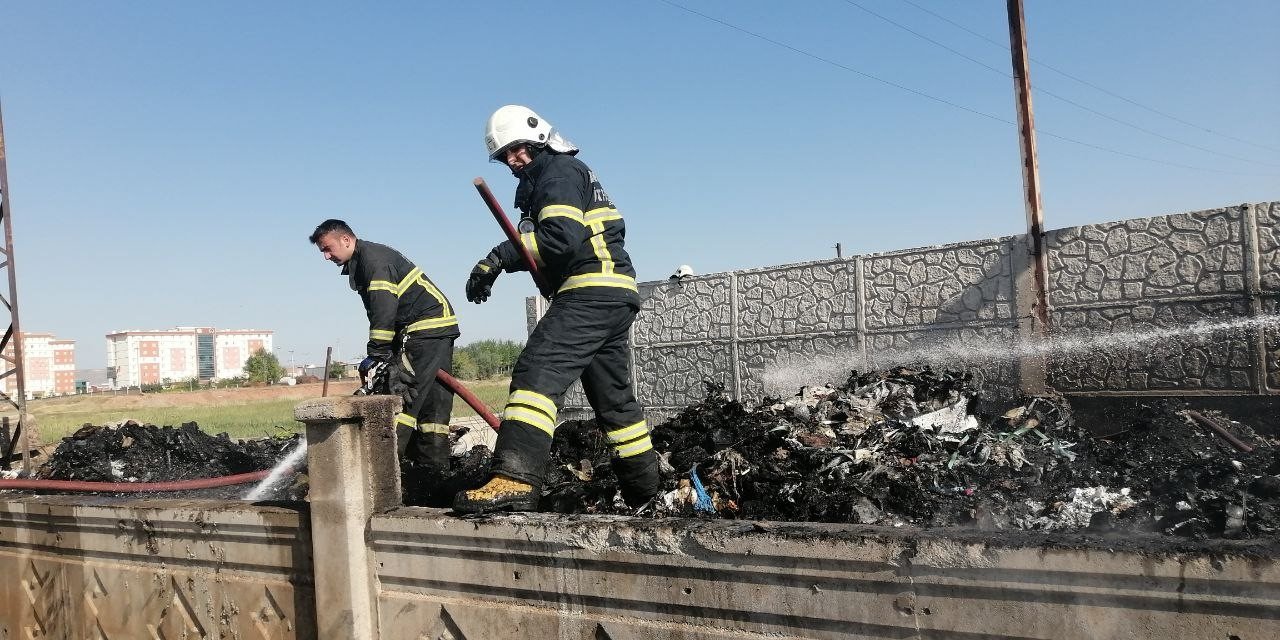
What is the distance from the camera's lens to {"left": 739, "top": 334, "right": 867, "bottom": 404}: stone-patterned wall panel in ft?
29.9

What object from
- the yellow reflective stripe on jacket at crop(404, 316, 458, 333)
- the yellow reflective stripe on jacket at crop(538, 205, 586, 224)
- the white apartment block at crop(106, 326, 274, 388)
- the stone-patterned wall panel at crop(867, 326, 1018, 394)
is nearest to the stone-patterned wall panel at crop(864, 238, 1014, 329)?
the stone-patterned wall panel at crop(867, 326, 1018, 394)

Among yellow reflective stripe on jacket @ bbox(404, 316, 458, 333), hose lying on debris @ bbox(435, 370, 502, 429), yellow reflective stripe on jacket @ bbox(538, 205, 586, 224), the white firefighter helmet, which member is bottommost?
hose lying on debris @ bbox(435, 370, 502, 429)

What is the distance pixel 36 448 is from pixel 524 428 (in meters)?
9.84

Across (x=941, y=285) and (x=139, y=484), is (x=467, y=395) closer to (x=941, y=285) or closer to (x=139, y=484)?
(x=139, y=484)

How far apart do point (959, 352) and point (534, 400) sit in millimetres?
6295

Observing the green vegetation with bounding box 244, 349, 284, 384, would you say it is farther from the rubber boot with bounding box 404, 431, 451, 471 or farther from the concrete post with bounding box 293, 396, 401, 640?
the concrete post with bounding box 293, 396, 401, 640

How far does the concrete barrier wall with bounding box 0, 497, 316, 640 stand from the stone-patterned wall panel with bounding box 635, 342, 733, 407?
710 cm

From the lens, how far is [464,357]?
50031 millimetres

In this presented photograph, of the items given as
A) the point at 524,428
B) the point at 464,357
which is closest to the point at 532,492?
the point at 524,428

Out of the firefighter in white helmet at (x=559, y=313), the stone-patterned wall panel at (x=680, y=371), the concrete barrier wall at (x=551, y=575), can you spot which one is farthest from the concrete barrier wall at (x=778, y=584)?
the stone-patterned wall panel at (x=680, y=371)

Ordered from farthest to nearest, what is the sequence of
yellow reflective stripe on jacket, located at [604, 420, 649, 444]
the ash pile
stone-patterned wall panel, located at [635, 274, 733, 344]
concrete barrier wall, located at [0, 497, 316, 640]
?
1. stone-patterned wall panel, located at [635, 274, 733, 344]
2. the ash pile
3. yellow reflective stripe on jacket, located at [604, 420, 649, 444]
4. concrete barrier wall, located at [0, 497, 316, 640]

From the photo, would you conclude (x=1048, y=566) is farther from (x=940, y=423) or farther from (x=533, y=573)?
(x=940, y=423)

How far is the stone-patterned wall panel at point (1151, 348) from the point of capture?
6.84 m

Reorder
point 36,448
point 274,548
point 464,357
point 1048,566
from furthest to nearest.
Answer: point 464,357 < point 36,448 < point 274,548 < point 1048,566
